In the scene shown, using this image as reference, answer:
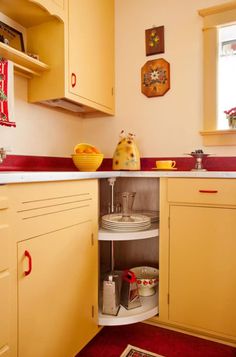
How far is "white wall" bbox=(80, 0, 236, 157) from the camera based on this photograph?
1.95 meters

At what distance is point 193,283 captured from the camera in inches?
61.6

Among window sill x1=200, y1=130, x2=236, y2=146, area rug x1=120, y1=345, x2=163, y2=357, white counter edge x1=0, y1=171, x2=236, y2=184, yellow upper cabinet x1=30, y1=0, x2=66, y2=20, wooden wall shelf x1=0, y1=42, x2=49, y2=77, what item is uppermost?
yellow upper cabinet x1=30, y1=0, x2=66, y2=20

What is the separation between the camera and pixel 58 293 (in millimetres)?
1246

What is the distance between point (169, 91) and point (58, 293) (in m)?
1.55

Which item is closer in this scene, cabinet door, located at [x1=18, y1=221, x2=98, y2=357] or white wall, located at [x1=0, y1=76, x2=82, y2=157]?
cabinet door, located at [x1=18, y1=221, x2=98, y2=357]

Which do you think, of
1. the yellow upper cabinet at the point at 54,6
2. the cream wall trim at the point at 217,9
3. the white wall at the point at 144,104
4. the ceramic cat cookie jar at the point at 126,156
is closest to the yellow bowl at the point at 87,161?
the ceramic cat cookie jar at the point at 126,156

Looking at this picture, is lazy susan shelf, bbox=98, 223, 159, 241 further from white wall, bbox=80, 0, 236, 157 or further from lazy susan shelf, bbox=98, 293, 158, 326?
white wall, bbox=80, 0, 236, 157

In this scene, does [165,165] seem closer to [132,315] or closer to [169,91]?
[169,91]

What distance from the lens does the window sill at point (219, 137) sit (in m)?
Answer: 1.83

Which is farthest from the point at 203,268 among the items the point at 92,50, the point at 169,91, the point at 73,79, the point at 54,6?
the point at 54,6

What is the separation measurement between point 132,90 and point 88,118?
44cm

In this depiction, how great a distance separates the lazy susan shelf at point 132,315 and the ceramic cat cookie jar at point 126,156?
88cm

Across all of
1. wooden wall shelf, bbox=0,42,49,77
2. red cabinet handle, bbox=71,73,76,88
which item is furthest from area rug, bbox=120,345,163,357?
wooden wall shelf, bbox=0,42,49,77

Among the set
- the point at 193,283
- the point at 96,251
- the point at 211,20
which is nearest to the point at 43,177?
the point at 96,251
